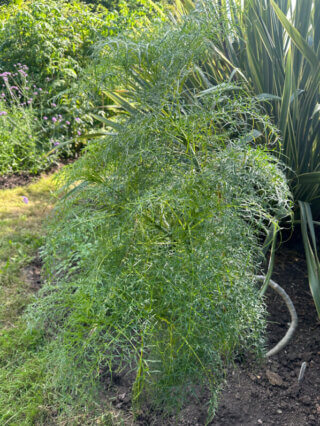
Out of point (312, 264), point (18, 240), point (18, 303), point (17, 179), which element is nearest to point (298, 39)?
point (312, 264)

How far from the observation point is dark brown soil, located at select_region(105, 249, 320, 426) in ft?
4.88

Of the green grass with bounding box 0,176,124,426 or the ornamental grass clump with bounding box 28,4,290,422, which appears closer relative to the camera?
the ornamental grass clump with bounding box 28,4,290,422

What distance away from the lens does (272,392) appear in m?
1.59

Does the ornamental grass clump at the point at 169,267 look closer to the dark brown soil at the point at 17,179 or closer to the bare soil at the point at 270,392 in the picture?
the bare soil at the point at 270,392

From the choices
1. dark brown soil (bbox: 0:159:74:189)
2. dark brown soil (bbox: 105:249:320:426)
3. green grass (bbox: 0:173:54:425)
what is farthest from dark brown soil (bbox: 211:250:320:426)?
dark brown soil (bbox: 0:159:74:189)

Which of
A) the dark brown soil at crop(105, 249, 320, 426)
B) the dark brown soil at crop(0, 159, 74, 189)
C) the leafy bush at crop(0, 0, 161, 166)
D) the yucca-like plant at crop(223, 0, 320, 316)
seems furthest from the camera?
the leafy bush at crop(0, 0, 161, 166)

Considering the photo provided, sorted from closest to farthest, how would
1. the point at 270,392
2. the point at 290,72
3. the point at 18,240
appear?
1. the point at 270,392
2. the point at 290,72
3. the point at 18,240

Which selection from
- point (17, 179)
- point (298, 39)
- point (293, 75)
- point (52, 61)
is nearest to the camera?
point (298, 39)

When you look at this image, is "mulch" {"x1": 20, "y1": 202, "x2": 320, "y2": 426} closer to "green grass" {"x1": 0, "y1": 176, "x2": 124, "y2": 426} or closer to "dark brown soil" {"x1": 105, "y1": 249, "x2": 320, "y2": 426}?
"dark brown soil" {"x1": 105, "y1": 249, "x2": 320, "y2": 426}

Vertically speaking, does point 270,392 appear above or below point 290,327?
below

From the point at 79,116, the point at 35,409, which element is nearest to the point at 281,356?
the point at 35,409

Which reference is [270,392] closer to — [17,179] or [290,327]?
[290,327]

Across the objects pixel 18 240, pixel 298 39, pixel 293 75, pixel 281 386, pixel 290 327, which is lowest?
pixel 281 386

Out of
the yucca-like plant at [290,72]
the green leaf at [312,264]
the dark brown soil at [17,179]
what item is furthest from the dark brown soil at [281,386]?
the dark brown soil at [17,179]
